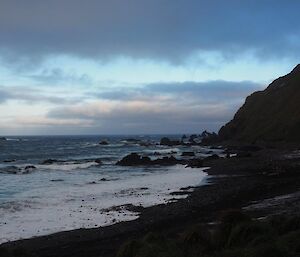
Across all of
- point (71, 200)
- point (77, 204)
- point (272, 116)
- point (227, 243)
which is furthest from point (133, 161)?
point (227, 243)

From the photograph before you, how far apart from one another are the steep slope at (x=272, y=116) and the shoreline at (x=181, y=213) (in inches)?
2070

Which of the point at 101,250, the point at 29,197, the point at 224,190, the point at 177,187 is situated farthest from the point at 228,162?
the point at 101,250

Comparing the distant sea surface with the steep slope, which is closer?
the distant sea surface

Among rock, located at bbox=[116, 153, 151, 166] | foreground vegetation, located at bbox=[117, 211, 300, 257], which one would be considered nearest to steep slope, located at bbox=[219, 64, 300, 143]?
rock, located at bbox=[116, 153, 151, 166]

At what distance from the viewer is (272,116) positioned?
105 m

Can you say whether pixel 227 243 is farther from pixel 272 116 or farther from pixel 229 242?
pixel 272 116

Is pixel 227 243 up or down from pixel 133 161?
up

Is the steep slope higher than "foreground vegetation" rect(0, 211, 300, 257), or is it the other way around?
the steep slope

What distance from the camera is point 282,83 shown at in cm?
12781

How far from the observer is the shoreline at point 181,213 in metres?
17.1

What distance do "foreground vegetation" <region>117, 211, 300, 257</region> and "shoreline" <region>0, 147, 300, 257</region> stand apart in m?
3.48

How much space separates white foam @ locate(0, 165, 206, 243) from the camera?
21.4 metres

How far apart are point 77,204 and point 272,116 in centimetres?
8336

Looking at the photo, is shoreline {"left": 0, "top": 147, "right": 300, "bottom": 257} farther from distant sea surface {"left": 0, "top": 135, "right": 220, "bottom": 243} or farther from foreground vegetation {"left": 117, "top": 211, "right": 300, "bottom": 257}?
foreground vegetation {"left": 117, "top": 211, "right": 300, "bottom": 257}
